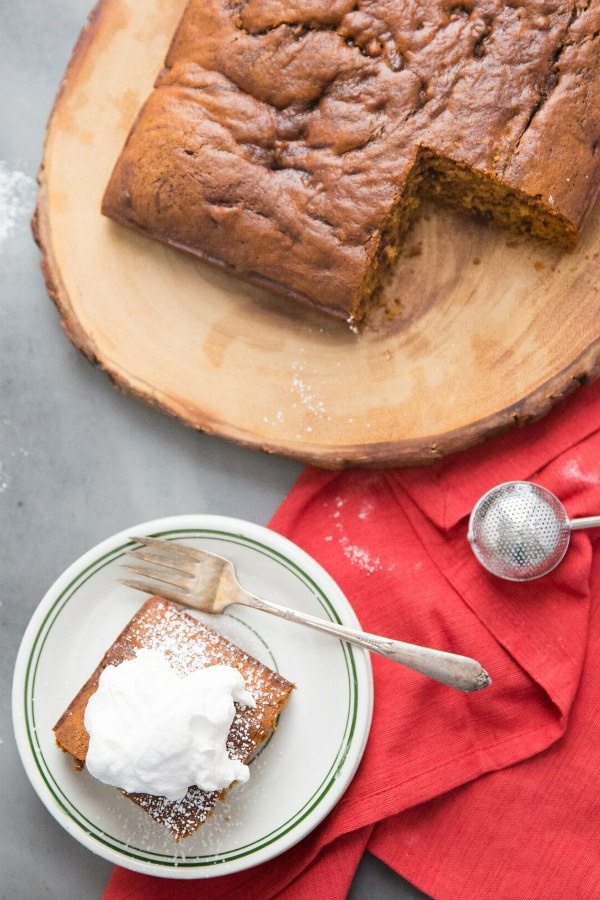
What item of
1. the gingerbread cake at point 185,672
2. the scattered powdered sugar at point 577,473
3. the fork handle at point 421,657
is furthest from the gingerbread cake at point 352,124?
the gingerbread cake at point 185,672

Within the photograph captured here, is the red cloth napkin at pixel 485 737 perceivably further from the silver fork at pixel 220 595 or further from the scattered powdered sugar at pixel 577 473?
the silver fork at pixel 220 595

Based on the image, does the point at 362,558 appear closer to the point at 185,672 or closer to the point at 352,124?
the point at 185,672

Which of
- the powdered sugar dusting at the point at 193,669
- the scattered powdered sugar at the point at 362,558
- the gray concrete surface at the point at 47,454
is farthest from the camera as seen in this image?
the gray concrete surface at the point at 47,454

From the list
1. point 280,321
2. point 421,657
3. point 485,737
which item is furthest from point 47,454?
point 485,737

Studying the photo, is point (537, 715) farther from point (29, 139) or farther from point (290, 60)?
point (29, 139)

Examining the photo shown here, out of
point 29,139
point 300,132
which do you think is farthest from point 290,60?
point 29,139
